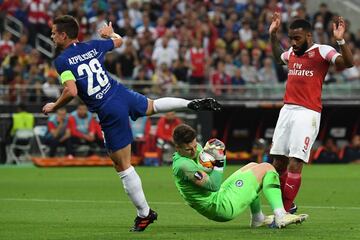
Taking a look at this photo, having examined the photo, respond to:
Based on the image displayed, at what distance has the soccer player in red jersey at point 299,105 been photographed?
41.9 feet

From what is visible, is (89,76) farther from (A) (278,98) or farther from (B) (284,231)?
(A) (278,98)

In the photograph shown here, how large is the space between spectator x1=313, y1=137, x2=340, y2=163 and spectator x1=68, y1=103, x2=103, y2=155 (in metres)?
6.00

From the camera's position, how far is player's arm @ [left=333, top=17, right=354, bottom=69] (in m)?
12.2

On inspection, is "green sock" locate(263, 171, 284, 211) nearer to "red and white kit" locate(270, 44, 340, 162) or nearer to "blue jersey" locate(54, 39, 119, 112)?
"red and white kit" locate(270, 44, 340, 162)

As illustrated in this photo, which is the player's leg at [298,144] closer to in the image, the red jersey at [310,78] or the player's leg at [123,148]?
the red jersey at [310,78]

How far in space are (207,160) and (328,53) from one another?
249cm

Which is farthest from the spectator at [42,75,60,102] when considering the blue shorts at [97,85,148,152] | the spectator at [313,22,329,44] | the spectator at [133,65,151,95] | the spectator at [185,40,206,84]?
the blue shorts at [97,85,148,152]

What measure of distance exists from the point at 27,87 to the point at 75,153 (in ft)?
7.35

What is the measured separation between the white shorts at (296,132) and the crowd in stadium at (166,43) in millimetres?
15855

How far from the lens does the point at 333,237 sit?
1085 centimetres

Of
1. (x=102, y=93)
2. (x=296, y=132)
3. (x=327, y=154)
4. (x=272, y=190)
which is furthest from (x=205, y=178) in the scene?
(x=327, y=154)

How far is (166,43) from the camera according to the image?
3086cm

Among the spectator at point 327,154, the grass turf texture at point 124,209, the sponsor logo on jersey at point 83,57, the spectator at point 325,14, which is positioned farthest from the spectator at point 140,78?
the sponsor logo on jersey at point 83,57

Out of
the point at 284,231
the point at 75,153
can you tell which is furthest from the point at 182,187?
the point at 75,153
